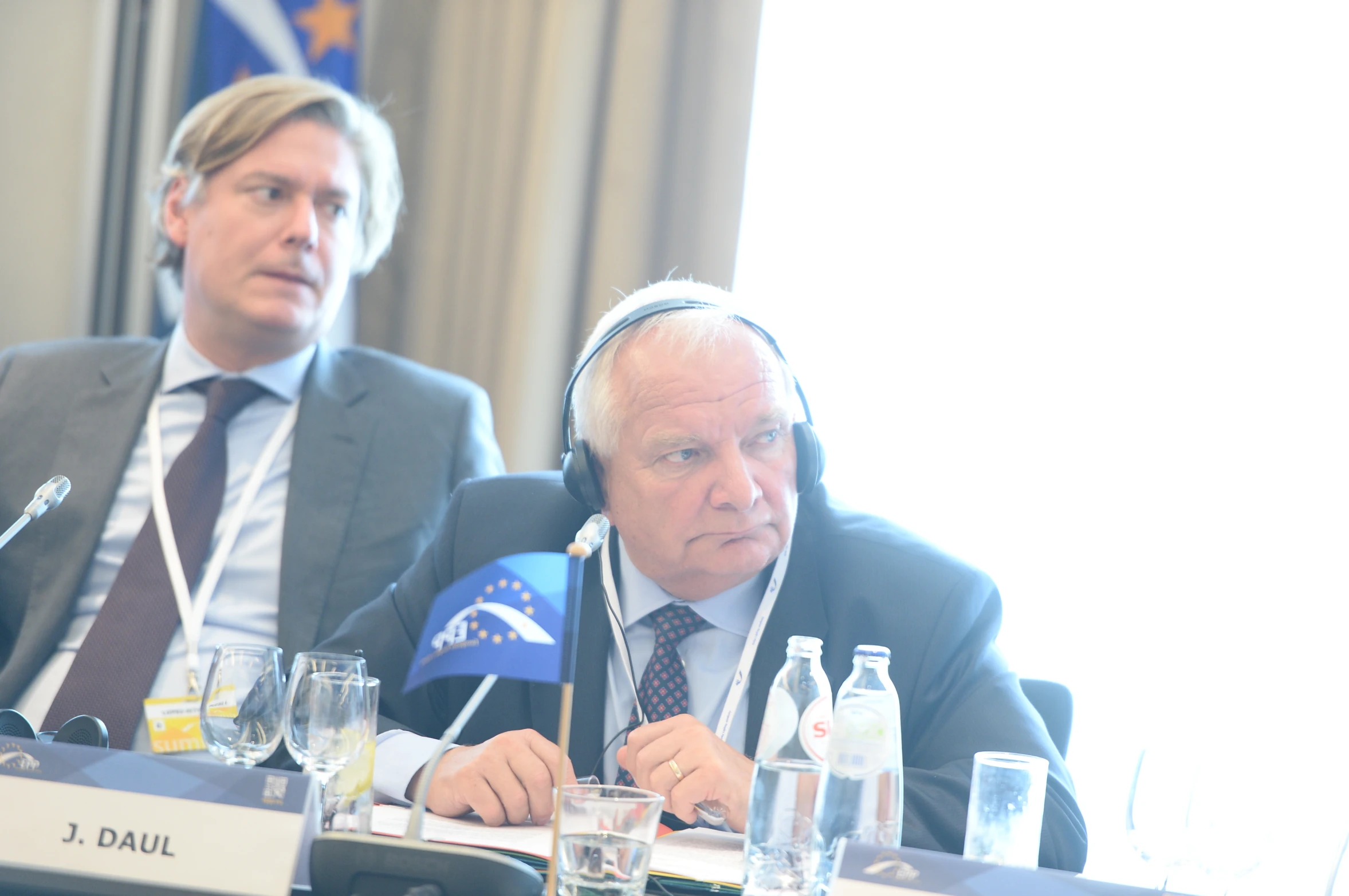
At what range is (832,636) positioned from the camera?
1838 mm

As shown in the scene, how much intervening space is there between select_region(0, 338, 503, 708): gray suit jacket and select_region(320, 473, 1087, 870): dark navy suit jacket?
37cm

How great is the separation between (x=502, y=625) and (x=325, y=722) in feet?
1.08

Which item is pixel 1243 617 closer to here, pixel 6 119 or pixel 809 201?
pixel 809 201

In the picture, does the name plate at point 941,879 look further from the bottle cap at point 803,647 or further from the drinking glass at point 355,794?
the drinking glass at point 355,794

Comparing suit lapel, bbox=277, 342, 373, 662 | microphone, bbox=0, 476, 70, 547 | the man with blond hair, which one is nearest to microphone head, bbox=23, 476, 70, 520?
microphone, bbox=0, 476, 70, 547

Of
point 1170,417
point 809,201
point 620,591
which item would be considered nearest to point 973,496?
point 1170,417

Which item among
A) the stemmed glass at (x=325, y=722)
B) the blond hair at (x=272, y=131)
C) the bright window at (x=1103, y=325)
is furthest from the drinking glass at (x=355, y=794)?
the blond hair at (x=272, y=131)

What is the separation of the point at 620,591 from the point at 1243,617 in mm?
1364

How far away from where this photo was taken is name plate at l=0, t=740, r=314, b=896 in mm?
1058

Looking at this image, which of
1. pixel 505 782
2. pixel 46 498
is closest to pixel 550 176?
pixel 46 498

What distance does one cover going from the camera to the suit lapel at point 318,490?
2.37m

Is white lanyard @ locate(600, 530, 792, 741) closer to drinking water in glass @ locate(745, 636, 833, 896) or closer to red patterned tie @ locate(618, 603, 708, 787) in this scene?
red patterned tie @ locate(618, 603, 708, 787)

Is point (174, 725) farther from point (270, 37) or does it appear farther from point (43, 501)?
point (270, 37)

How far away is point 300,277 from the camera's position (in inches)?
103
